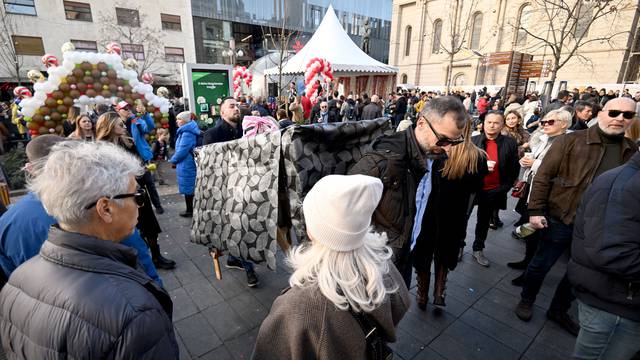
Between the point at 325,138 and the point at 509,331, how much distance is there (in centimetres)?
254

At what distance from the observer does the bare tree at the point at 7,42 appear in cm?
1937

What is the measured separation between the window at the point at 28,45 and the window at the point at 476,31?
38.2 m

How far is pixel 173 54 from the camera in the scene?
27312mm

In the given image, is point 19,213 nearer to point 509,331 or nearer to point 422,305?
point 422,305

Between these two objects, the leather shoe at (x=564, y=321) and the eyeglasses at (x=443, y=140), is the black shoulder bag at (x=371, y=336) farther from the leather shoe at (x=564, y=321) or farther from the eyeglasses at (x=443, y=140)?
the leather shoe at (x=564, y=321)

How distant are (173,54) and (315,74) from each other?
2267cm

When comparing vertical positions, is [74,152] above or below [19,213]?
above

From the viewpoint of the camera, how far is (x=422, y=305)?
306 cm

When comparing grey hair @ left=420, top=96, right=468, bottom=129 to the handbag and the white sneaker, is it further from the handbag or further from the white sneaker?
the handbag

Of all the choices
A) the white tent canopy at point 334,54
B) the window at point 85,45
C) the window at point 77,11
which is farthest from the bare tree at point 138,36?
the white tent canopy at point 334,54

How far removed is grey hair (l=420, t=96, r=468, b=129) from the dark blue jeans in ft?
5.06

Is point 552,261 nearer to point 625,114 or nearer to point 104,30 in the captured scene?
point 625,114

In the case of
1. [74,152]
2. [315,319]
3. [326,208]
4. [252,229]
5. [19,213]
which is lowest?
[252,229]

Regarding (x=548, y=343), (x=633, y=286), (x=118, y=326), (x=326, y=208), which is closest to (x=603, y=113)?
(x=633, y=286)
